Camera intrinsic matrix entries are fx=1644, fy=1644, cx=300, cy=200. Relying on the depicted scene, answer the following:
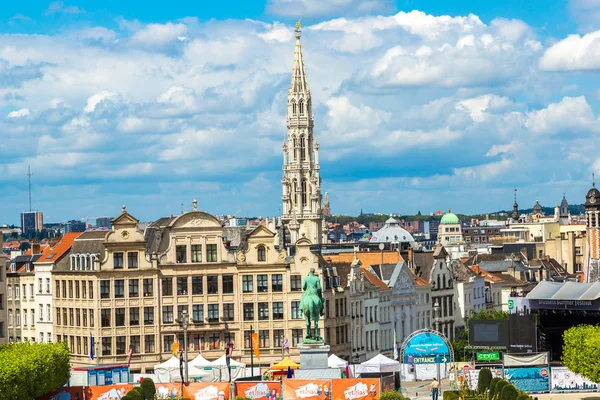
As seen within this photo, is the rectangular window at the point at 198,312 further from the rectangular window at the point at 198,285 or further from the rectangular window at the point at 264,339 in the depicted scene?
the rectangular window at the point at 264,339

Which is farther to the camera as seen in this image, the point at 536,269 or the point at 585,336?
the point at 536,269

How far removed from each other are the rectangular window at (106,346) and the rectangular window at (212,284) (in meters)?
8.48

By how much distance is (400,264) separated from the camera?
145125 millimetres

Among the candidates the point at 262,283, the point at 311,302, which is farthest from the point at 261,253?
the point at 311,302

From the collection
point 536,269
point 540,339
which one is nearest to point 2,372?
point 540,339

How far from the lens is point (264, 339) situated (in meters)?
126

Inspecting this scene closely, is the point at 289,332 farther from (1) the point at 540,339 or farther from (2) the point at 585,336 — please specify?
(2) the point at 585,336

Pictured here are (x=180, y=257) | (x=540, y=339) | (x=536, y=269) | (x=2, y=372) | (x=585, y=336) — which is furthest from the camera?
(x=536, y=269)

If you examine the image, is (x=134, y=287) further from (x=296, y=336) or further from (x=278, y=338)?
(x=296, y=336)

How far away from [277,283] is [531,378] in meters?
30.9

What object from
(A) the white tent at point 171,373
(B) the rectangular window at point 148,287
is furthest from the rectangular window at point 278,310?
(A) the white tent at point 171,373

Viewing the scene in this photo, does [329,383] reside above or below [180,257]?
below

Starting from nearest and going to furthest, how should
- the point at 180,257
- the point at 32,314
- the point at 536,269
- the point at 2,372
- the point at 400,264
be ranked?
the point at 2,372
the point at 180,257
the point at 32,314
the point at 400,264
the point at 536,269

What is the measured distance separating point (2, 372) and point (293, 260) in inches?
1753
